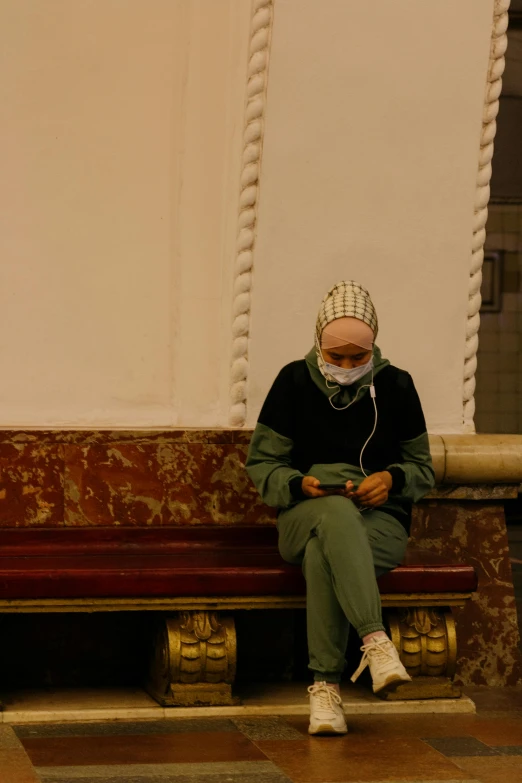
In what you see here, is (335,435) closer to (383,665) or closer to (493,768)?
(383,665)

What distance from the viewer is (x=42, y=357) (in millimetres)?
4531

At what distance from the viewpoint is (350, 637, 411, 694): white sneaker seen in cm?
362

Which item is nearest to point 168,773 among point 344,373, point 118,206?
point 344,373

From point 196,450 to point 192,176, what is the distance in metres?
0.92

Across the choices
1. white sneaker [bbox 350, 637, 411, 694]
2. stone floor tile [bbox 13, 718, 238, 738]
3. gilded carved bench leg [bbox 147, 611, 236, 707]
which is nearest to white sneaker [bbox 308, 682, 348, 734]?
white sneaker [bbox 350, 637, 411, 694]

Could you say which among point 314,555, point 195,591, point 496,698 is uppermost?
point 314,555

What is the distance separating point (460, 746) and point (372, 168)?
1965 millimetres

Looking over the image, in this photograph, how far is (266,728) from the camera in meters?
3.77

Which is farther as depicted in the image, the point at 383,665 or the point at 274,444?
the point at 274,444

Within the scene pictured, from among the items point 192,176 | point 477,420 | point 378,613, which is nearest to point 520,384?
point 477,420

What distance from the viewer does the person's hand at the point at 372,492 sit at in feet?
12.9

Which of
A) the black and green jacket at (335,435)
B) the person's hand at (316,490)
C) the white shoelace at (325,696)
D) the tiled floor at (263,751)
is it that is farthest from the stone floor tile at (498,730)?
the person's hand at (316,490)

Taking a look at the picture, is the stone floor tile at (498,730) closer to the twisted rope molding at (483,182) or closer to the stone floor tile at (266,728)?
the stone floor tile at (266,728)

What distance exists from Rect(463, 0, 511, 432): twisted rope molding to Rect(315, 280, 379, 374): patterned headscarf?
2.74 feet
